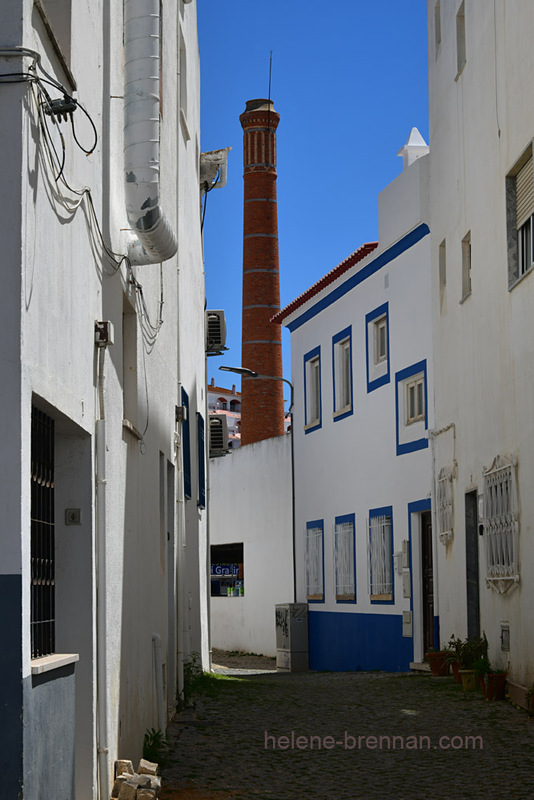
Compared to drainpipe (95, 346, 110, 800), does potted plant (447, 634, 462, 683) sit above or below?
below

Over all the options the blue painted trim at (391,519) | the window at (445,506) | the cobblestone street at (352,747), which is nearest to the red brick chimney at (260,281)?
the blue painted trim at (391,519)

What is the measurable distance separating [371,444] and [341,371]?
2401mm

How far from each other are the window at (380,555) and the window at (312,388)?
3.86 meters

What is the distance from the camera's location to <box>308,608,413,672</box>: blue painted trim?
19156 mm

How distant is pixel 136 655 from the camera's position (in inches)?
342

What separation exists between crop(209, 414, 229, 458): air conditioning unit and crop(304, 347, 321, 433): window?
1.69 meters

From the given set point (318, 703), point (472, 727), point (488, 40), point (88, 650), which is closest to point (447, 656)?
point (318, 703)

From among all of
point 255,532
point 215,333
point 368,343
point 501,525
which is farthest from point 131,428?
point 255,532

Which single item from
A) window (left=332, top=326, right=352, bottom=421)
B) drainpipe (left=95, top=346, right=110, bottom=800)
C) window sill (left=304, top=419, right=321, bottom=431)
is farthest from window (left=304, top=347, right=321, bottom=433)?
drainpipe (left=95, top=346, right=110, bottom=800)

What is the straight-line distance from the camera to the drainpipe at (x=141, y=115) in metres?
7.73

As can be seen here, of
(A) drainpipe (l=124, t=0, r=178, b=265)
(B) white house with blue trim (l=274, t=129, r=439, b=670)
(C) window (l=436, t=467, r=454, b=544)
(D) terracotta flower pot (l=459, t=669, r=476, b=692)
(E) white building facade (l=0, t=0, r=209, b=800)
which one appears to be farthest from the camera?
(B) white house with blue trim (l=274, t=129, r=439, b=670)

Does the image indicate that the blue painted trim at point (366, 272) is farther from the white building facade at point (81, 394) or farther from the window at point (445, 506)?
the white building facade at point (81, 394)

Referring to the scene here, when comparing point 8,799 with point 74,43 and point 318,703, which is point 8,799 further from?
point 318,703

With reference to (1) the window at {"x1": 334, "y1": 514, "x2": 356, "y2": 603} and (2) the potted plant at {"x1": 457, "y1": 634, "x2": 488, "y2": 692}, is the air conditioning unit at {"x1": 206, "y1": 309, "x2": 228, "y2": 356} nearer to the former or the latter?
(1) the window at {"x1": 334, "y1": 514, "x2": 356, "y2": 603}
